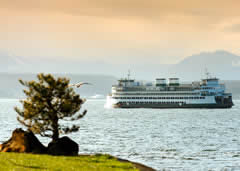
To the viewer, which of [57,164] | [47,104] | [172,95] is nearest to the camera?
[57,164]

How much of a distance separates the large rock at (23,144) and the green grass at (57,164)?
354 centimetres

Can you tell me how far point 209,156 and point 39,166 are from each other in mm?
19467

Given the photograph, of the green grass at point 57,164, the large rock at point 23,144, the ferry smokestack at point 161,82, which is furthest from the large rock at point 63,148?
the ferry smokestack at point 161,82

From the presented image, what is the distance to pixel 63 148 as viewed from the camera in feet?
95.3

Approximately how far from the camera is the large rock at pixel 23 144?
29.0m

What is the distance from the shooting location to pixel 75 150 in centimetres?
2962

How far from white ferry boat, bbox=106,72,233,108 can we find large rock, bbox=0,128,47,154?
135 meters

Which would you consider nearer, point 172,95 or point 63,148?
point 63,148

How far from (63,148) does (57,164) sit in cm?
593

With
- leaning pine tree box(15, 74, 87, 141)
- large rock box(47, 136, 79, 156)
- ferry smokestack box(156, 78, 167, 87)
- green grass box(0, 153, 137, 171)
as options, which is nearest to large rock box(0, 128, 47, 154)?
large rock box(47, 136, 79, 156)

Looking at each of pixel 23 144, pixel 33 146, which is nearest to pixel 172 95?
pixel 33 146

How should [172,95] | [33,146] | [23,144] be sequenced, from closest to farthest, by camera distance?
[23,144] < [33,146] < [172,95]

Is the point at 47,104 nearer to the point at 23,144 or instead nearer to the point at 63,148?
the point at 23,144

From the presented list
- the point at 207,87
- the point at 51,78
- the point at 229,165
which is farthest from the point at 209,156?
the point at 207,87
